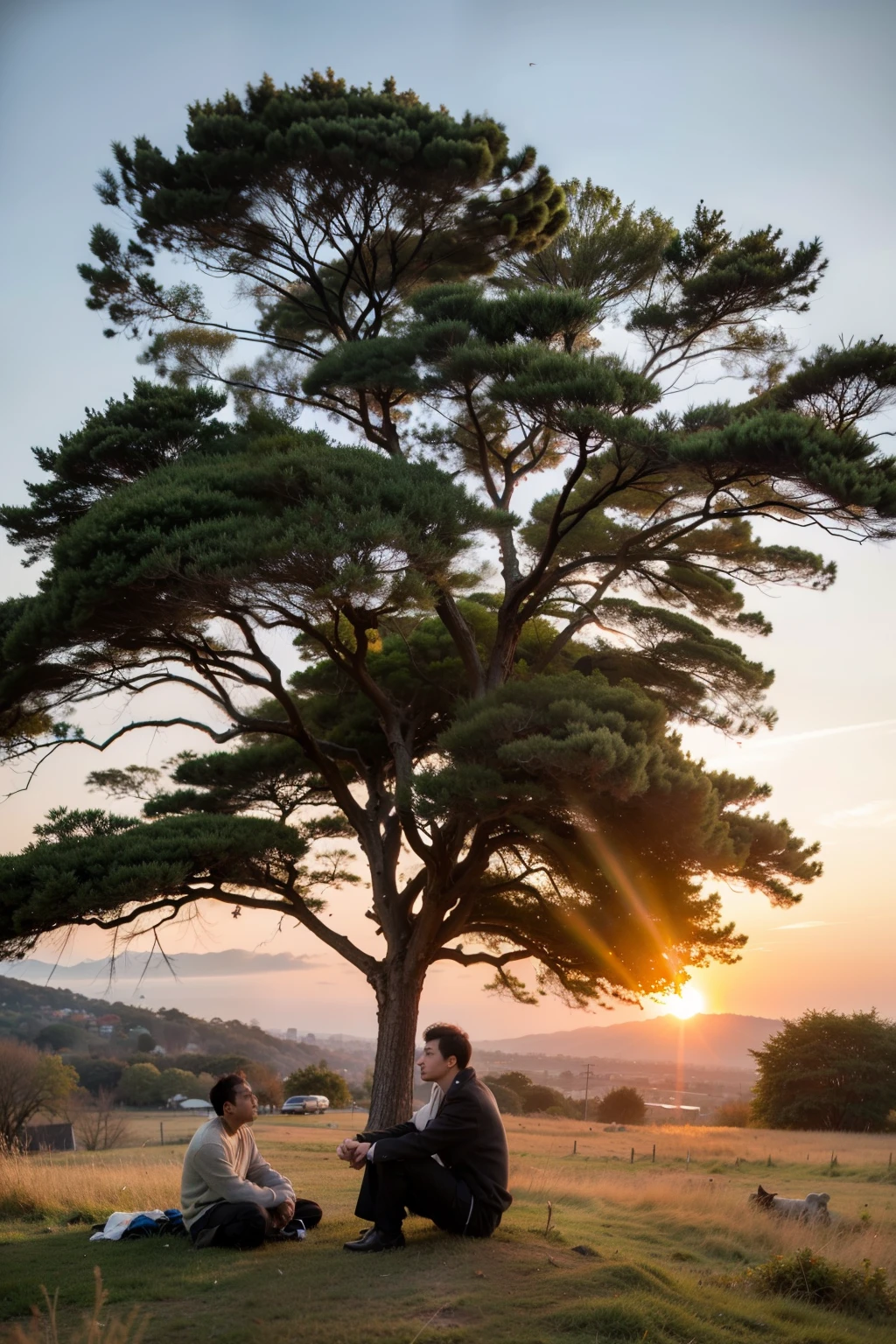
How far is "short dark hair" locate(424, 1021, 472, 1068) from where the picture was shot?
6719 millimetres

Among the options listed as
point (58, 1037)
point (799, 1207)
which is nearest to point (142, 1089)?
point (58, 1037)

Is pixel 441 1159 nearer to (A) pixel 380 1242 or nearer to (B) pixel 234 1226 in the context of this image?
(A) pixel 380 1242

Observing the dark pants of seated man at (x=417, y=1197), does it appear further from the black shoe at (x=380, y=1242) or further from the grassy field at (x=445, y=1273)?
the grassy field at (x=445, y=1273)

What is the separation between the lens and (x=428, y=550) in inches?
422

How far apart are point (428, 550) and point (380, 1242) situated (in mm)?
6148

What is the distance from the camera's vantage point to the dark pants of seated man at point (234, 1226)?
6730mm

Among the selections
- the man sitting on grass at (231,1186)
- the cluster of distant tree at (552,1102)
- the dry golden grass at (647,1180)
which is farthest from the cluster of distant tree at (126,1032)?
the man sitting on grass at (231,1186)

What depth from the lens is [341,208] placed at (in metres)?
13.8

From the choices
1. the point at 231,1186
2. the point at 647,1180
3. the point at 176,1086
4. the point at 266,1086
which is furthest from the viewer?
the point at 176,1086

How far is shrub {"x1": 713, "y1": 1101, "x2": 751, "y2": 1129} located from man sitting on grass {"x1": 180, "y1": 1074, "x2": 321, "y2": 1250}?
4237cm

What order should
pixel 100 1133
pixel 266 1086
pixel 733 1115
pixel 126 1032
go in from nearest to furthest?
pixel 100 1133 → pixel 733 1115 → pixel 266 1086 → pixel 126 1032

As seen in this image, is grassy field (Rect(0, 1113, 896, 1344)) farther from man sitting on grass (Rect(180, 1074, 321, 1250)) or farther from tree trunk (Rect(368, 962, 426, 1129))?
tree trunk (Rect(368, 962, 426, 1129))

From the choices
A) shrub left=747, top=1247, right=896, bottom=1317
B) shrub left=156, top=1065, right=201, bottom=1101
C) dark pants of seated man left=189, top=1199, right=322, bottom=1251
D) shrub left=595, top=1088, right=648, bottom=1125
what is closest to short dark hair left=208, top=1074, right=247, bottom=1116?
dark pants of seated man left=189, top=1199, right=322, bottom=1251

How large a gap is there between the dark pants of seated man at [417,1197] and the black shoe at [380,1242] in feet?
0.07
